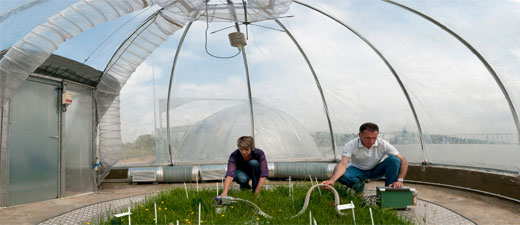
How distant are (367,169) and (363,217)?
5.24ft

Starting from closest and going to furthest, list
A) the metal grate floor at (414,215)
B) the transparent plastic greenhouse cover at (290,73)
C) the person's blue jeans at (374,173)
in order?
the metal grate floor at (414,215)
the person's blue jeans at (374,173)
the transparent plastic greenhouse cover at (290,73)

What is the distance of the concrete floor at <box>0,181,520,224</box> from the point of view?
4543mm

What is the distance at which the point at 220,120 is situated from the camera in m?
9.03

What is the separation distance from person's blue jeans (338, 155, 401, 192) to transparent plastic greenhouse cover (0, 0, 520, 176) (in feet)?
6.60

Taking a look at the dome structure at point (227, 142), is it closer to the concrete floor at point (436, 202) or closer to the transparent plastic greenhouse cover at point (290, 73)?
the transparent plastic greenhouse cover at point (290, 73)

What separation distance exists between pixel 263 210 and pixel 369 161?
5.83 feet

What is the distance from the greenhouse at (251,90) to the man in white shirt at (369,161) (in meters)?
0.93

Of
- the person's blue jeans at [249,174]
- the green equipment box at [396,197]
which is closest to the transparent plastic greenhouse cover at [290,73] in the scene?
the green equipment box at [396,197]

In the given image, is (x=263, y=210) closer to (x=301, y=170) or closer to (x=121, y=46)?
(x=301, y=170)

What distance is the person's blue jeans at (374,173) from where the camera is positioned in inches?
189

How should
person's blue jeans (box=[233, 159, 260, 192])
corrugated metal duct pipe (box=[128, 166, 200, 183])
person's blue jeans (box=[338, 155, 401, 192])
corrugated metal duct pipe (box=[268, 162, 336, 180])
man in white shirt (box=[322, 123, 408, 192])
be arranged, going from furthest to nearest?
corrugated metal duct pipe (box=[128, 166, 200, 183]) → corrugated metal duct pipe (box=[268, 162, 336, 180]) → person's blue jeans (box=[233, 159, 260, 192]) → person's blue jeans (box=[338, 155, 401, 192]) → man in white shirt (box=[322, 123, 408, 192])

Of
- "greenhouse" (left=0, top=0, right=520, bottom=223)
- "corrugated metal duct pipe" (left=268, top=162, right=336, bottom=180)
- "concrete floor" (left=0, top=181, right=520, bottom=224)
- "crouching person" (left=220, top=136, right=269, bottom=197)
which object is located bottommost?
"concrete floor" (left=0, top=181, right=520, bottom=224)

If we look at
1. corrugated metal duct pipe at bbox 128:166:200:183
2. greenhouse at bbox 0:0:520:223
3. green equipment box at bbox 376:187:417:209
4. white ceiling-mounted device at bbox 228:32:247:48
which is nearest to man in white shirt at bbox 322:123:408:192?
green equipment box at bbox 376:187:417:209

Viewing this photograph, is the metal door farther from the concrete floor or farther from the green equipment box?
the green equipment box
